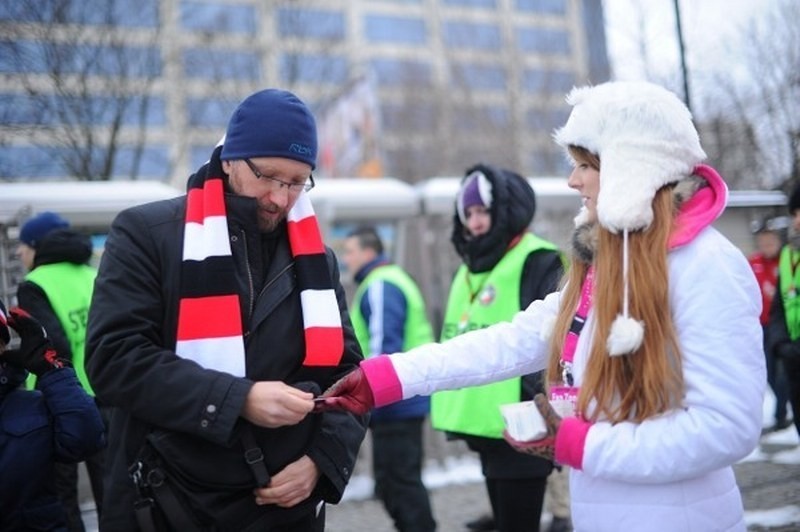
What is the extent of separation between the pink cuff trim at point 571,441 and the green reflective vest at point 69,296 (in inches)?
137

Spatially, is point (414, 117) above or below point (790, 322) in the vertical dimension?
above

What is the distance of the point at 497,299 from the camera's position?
153 inches

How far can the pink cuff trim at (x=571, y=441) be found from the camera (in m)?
1.85

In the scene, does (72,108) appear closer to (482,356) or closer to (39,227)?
(39,227)

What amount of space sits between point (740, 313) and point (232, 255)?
1385mm

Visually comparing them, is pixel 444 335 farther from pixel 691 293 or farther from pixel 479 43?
pixel 479 43

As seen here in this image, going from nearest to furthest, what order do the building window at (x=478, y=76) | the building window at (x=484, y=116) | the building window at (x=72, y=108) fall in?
the building window at (x=72, y=108), the building window at (x=484, y=116), the building window at (x=478, y=76)

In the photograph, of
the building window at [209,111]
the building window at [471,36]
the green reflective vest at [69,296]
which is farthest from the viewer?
the building window at [471,36]

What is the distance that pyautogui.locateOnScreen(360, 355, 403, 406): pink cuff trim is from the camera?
221 centimetres

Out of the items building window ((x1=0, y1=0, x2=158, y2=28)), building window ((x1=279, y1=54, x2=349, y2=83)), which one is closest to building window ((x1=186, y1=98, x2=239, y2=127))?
building window ((x1=279, y1=54, x2=349, y2=83))

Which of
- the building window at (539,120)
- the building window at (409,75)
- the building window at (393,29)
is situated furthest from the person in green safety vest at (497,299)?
the building window at (393,29)

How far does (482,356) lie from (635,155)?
30.9 inches

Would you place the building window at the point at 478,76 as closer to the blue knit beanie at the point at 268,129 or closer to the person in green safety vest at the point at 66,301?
the person in green safety vest at the point at 66,301

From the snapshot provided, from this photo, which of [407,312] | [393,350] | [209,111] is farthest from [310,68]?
[393,350]
